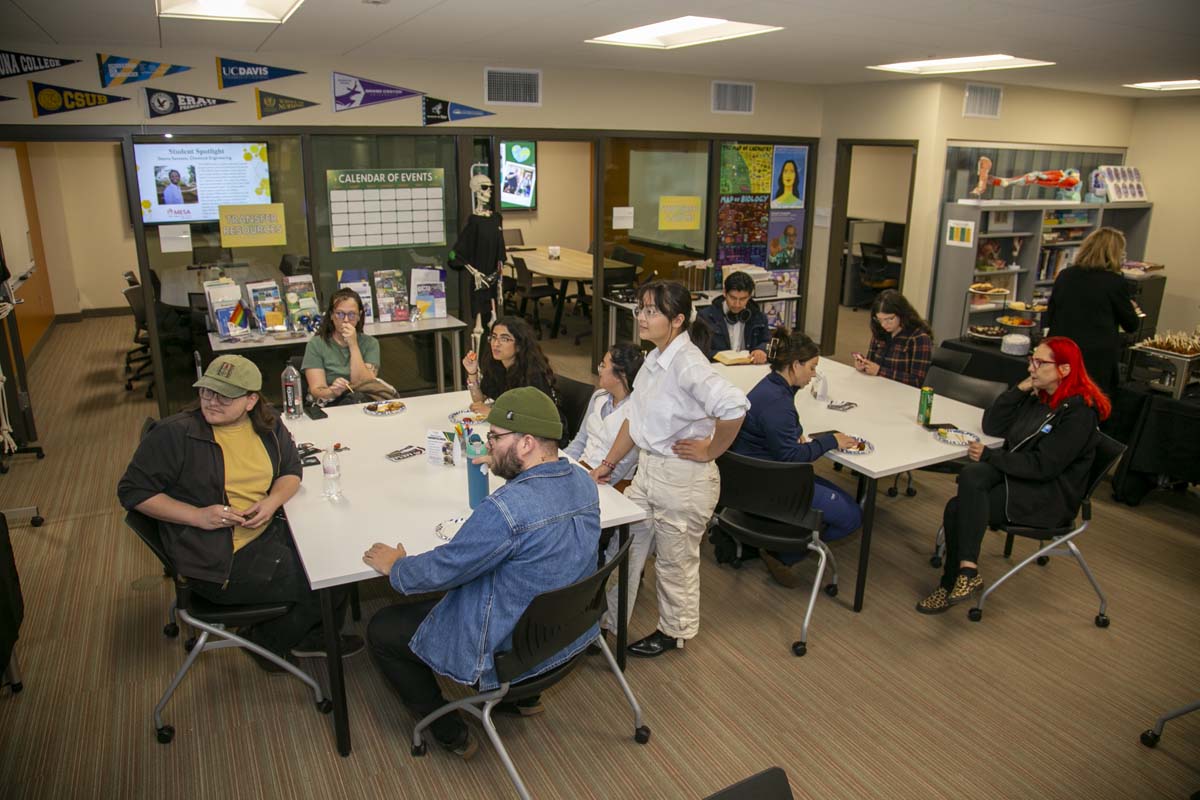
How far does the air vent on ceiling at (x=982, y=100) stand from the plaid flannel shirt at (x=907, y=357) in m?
3.44

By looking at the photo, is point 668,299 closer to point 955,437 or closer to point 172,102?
point 955,437

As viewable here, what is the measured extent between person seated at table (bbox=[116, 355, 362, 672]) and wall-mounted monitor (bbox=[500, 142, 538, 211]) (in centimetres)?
879

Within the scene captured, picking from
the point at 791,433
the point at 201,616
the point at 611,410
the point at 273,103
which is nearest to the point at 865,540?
the point at 791,433

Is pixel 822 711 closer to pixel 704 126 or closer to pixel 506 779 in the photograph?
pixel 506 779

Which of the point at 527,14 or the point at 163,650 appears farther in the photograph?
the point at 527,14

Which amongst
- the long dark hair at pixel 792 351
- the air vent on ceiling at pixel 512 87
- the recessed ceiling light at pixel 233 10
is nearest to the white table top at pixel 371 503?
the long dark hair at pixel 792 351

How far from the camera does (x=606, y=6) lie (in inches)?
155

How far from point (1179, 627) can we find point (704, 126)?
5.53 m

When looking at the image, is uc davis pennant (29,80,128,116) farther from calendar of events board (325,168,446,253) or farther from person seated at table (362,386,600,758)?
person seated at table (362,386,600,758)

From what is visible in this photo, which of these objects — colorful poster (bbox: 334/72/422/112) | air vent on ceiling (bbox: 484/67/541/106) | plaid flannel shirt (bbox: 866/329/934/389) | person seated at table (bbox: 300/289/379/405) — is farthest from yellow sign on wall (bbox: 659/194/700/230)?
person seated at table (bbox: 300/289/379/405)

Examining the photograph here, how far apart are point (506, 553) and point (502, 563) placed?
3.3 inches

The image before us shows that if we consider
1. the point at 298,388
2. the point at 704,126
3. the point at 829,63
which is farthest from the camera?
the point at 704,126

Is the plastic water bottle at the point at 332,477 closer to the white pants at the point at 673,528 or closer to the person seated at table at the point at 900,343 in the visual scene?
the white pants at the point at 673,528

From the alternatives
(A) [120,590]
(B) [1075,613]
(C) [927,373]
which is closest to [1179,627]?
(B) [1075,613]
